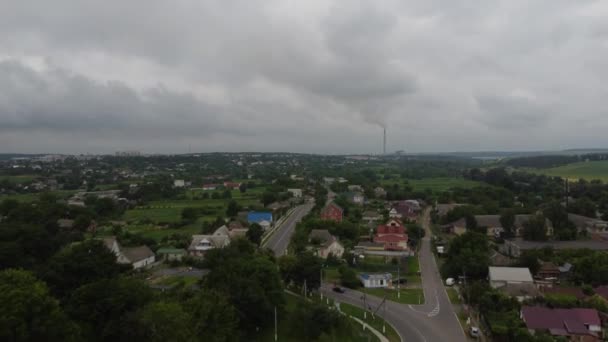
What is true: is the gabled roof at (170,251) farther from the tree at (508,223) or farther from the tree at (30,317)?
the tree at (508,223)

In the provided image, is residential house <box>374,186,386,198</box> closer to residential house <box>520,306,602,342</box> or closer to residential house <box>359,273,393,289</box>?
residential house <box>359,273,393,289</box>

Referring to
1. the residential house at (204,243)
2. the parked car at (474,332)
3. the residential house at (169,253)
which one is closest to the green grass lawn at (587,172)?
the residential house at (204,243)

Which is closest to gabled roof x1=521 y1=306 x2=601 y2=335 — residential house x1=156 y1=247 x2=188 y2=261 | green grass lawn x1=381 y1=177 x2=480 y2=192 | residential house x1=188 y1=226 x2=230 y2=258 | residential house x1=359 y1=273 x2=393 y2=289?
residential house x1=359 y1=273 x2=393 y2=289

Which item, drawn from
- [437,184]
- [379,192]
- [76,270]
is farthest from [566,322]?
[437,184]

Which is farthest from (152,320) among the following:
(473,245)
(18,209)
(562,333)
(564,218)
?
(564,218)

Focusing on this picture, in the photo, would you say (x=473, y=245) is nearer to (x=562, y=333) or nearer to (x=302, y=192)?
(x=562, y=333)

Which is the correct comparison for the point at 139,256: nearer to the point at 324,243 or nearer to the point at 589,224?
the point at 324,243
